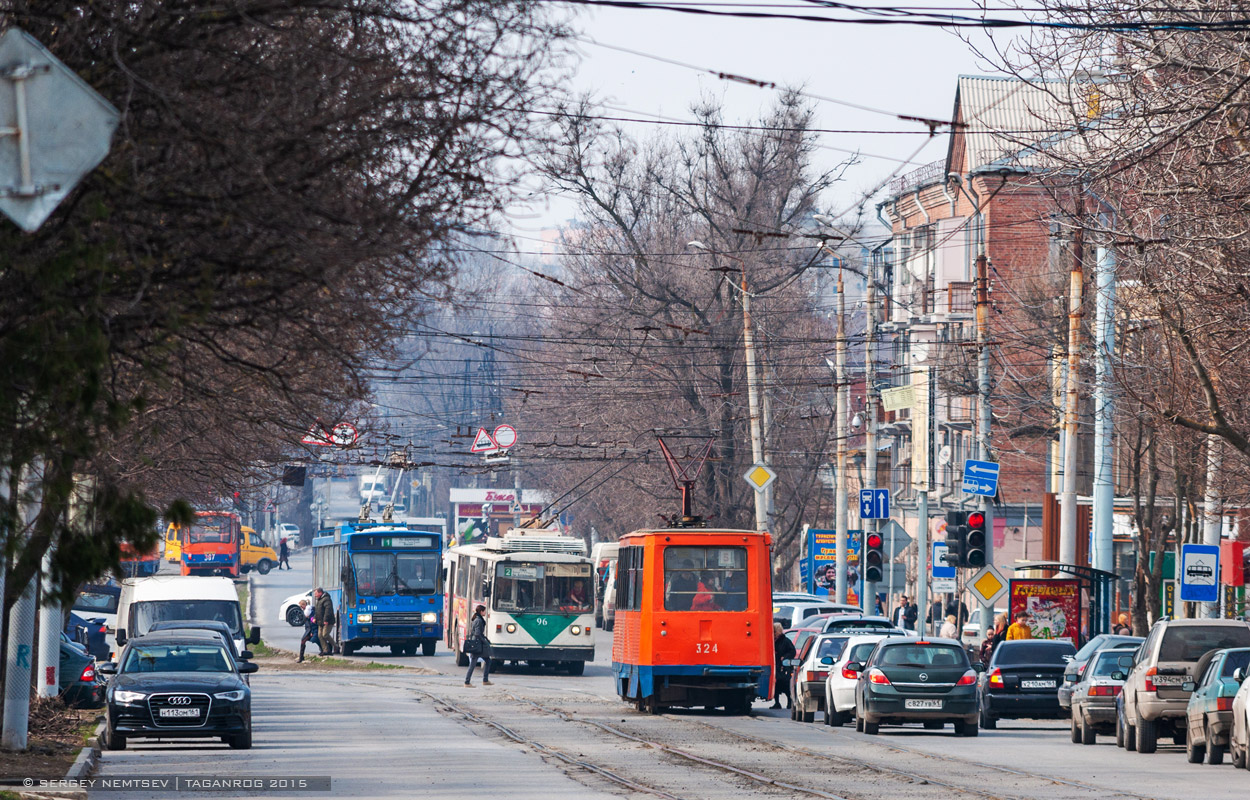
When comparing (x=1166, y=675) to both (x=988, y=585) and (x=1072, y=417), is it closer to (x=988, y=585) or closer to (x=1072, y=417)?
(x=1072, y=417)

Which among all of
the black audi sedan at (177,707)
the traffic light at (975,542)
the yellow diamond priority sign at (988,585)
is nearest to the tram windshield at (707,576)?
the traffic light at (975,542)

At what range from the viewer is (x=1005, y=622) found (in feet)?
112

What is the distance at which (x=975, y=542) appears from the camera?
99.6 feet

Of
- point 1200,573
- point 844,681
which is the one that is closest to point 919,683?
point 844,681

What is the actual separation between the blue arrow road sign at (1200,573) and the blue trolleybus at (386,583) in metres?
23.2

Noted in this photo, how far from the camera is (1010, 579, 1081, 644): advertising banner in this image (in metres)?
32.9

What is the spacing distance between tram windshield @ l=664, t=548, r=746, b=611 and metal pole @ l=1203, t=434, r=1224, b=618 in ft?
24.2

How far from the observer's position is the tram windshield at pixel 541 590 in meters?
42.0

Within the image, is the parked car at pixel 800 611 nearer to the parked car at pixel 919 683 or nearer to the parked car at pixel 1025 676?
the parked car at pixel 1025 676

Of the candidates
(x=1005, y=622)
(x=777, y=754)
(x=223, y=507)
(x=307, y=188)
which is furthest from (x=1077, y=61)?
(x=223, y=507)

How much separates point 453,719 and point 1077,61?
14.0 meters

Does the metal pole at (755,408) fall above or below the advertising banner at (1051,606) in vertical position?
above

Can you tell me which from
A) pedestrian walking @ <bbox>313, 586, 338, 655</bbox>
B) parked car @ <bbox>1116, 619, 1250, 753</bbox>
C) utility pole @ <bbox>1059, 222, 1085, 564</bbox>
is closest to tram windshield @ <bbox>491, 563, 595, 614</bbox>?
pedestrian walking @ <bbox>313, 586, 338, 655</bbox>

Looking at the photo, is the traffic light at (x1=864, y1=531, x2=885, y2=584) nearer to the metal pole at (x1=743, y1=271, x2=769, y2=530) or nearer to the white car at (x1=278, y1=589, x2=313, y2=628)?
the metal pole at (x1=743, y1=271, x2=769, y2=530)
